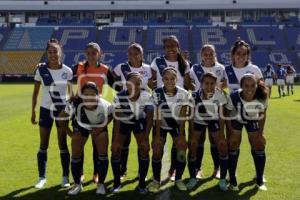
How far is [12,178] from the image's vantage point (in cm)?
669

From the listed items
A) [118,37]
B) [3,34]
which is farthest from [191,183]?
[3,34]

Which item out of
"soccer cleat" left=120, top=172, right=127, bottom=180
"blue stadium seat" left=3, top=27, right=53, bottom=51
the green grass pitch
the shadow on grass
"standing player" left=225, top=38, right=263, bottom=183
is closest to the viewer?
the shadow on grass

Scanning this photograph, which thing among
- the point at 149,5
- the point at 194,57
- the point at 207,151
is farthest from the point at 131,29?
the point at 207,151

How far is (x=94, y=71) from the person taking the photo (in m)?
6.23

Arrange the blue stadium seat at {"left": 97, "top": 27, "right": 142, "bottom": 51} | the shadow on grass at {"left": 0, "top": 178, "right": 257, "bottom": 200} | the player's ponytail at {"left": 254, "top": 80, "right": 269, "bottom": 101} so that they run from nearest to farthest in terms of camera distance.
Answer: the shadow on grass at {"left": 0, "top": 178, "right": 257, "bottom": 200}, the player's ponytail at {"left": 254, "top": 80, "right": 269, "bottom": 101}, the blue stadium seat at {"left": 97, "top": 27, "right": 142, "bottom": 51}

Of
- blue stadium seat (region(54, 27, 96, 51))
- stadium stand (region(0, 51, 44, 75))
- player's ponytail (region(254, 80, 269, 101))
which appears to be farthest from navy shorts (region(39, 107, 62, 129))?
blue stadium seat (region(54, 27, 96, 51))

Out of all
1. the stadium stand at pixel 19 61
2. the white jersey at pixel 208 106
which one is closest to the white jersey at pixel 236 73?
the white jersey at pixel 208 106

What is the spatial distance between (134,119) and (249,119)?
157cm

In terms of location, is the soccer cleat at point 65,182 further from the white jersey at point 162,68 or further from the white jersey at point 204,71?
the white jersey at point 204,71

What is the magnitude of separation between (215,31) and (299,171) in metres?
41.9

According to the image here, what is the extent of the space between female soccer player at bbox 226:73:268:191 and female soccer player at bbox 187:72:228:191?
111mm

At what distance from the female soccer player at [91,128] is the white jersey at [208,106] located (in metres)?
1.21

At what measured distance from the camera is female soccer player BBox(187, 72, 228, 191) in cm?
600

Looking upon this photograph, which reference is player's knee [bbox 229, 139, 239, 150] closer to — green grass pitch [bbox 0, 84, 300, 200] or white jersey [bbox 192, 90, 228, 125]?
white jersey [bbox 192, 90, 228, 125]
